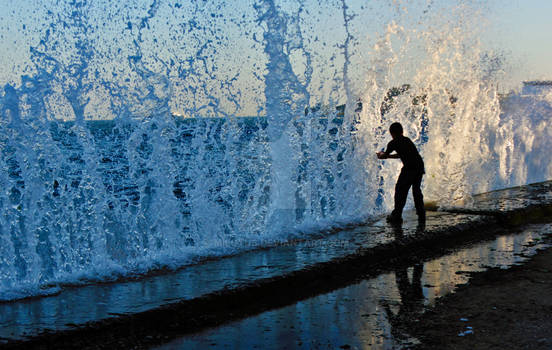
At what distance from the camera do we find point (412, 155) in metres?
8.02

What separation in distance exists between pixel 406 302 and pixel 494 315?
0.66m

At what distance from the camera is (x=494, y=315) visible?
14.4ft

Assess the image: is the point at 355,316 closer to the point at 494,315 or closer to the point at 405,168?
the point at 494,315

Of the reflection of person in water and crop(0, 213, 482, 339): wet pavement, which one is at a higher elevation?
crop(0, 213, 482, 339): wet pavement

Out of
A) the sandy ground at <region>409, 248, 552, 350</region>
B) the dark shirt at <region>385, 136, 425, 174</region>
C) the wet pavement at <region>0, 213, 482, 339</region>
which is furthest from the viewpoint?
the dark shirt at <region>385, 136, 425, 174</region>

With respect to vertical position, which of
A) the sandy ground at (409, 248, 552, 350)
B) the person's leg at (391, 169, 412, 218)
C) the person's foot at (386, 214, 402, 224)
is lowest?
the sandy ground at (409, 248, 552, 350)

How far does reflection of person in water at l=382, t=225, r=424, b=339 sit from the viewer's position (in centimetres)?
416

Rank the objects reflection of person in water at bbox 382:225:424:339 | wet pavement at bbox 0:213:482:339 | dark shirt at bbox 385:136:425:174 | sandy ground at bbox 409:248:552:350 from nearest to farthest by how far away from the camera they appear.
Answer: sandy ground at bbox 409:248:552:350
wet pavement at bbox 0:213:482:339
reflection of person in water at bbox 382:225:424:339
dark shirt at bbox 385:136:425:174

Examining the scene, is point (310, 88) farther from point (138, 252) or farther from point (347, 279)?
point (347, 279)

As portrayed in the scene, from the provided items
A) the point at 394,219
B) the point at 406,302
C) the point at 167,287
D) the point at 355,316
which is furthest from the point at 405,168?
the point at 167,287

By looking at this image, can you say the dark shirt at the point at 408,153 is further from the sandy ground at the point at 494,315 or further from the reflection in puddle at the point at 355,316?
the sandy ground at the point at 494,315

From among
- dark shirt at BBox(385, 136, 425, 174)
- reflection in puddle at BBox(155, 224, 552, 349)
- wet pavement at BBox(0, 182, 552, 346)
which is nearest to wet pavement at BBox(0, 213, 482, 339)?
wet pavement at BBox(0, 182, 552, 346)

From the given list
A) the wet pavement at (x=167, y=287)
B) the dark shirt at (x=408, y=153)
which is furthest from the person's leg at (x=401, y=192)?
the wet pavement at (x=167, y=287)

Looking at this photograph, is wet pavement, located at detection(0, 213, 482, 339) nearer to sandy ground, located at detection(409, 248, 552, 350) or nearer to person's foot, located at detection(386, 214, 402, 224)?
person's foot, located at detection(386, 214, 402, 224)
